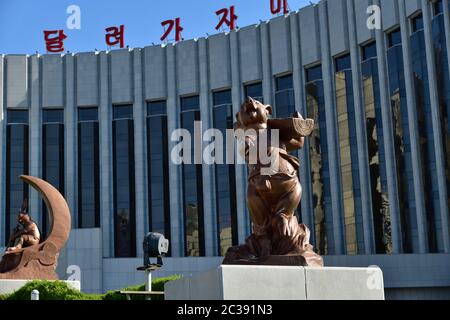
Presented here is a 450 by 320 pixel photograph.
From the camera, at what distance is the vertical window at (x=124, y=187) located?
138 feet

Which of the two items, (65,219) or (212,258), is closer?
(65,219)

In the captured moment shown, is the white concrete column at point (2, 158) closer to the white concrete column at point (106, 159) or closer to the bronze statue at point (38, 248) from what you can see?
the white concrete column at point (106, 159)

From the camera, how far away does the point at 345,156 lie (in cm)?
3809

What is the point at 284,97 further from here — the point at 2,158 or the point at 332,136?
the point at 2,158

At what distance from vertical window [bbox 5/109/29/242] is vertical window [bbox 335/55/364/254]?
18.8 metres

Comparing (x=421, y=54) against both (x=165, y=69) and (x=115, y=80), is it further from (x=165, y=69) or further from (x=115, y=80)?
(x=115, y=80)

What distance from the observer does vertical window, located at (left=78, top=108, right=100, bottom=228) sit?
42688 millimetres

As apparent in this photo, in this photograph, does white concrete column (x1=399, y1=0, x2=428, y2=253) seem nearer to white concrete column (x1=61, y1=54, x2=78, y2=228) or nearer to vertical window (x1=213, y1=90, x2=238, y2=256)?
vertical window (x1=213, y1=90, x2=238, y2=256)

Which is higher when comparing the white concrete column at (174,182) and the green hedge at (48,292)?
the white concrete column at (174,182)

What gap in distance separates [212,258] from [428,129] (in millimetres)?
12377

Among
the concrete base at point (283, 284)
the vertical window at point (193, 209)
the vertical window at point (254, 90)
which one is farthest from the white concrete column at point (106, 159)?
the concrete base at point (283, 284)

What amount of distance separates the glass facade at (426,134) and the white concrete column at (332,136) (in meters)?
5.14

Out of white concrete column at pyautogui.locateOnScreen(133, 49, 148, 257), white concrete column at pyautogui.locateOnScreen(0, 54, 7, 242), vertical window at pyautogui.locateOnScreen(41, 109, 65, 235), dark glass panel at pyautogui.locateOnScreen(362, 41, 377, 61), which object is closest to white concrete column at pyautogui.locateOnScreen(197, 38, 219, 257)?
white concrete column at pyautogui.locateOnScreen(133, 49, 148, 257)
